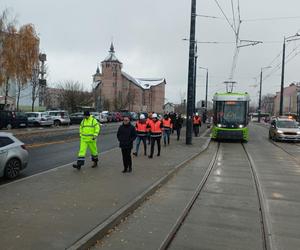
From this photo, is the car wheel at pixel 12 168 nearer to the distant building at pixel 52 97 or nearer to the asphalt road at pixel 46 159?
the asphalt road at pixel 46 159

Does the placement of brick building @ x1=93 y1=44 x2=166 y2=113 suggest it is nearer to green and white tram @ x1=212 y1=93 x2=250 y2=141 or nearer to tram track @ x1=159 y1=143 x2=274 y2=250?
green and white tram @ x1=212 y1=93 x2=250 y2=141

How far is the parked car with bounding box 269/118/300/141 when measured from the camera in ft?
92.2

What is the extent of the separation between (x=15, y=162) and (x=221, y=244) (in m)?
6.85

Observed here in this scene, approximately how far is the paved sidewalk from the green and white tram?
45.8ft

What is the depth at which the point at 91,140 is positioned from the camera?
12070 mm

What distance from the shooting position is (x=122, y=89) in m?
143

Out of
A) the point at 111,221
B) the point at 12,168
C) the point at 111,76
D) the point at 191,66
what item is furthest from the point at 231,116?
the point at 111,76

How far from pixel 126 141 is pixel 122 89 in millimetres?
132071

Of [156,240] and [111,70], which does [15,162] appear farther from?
[111,70]

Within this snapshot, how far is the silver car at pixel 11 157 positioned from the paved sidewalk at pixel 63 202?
84 centimetres

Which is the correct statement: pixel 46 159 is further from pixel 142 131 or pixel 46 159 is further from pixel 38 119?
pixel 38 119

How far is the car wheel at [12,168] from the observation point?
10.7 meters

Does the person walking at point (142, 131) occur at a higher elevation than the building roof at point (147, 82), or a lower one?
lower

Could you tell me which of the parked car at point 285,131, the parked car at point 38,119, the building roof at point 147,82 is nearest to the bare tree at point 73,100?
the parked car at point 38,119
